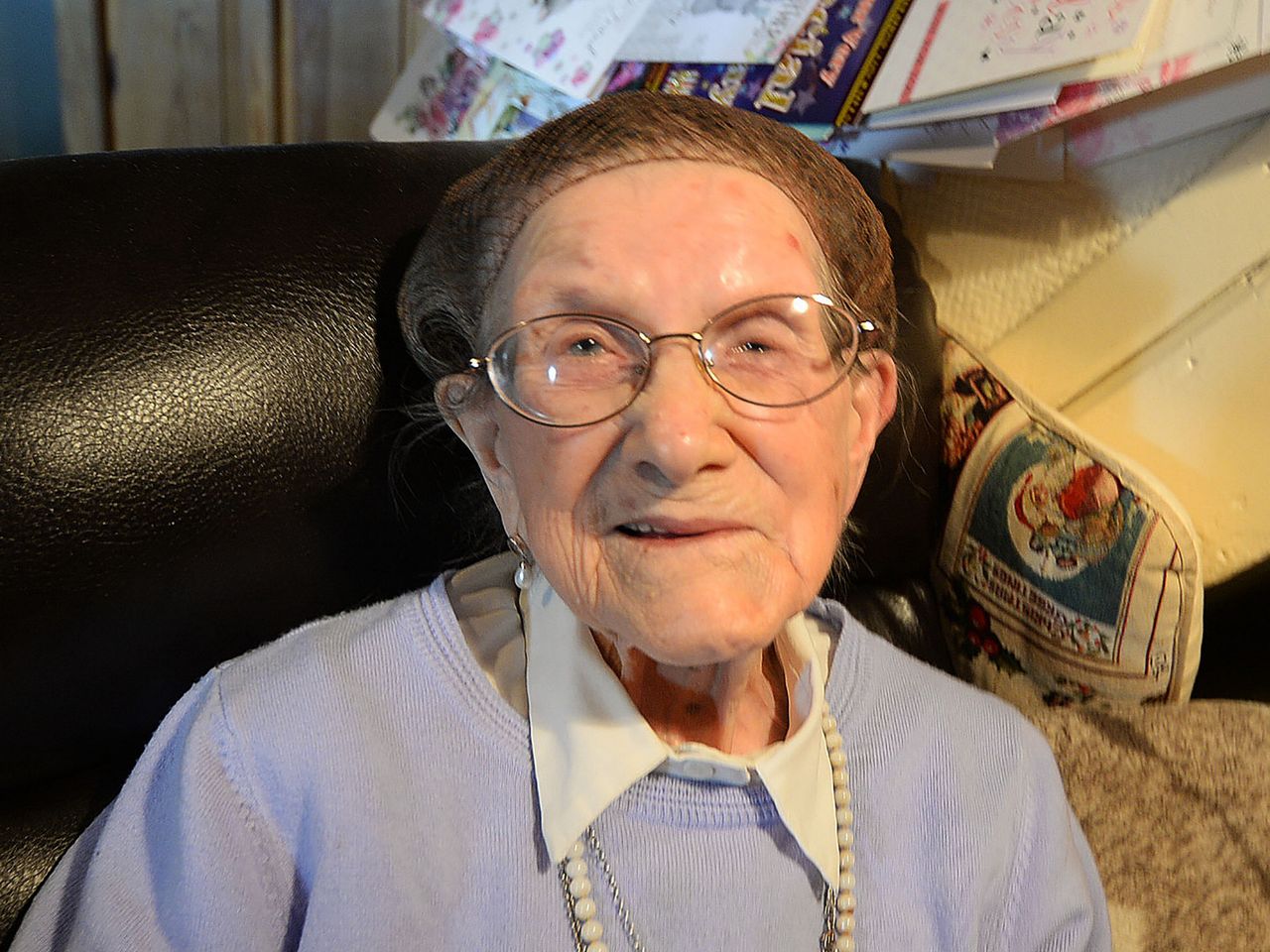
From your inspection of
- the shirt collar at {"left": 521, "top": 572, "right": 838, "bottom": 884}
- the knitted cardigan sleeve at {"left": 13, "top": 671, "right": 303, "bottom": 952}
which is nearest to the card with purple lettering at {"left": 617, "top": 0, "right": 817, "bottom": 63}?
the shirt collar at {"left": 521, "top": 572, "right": 838, "bottom": 884}

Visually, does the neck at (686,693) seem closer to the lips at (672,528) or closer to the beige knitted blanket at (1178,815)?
the lips at (672,528)

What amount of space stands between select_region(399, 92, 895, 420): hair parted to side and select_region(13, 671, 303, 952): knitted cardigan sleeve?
37 centimetres

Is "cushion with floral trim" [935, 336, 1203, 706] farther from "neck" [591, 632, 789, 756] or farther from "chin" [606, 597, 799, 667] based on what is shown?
"chin" [606, 597, 799, 667]

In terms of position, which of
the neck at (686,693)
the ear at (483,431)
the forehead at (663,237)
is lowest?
the neck at (686,693)

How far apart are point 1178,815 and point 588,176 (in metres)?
0.95

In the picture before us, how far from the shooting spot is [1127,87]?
1.23 meters

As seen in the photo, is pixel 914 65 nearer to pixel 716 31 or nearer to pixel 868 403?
pixel 716 31

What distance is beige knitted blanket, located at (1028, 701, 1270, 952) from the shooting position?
114 cm

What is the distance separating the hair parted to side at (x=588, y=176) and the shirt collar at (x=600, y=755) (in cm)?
26

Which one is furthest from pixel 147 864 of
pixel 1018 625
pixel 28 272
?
pixel 1018 625

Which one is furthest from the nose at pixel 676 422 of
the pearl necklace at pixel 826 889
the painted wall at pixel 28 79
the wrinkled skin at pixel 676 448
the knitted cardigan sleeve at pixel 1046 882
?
the painted wall at pixel 28 79

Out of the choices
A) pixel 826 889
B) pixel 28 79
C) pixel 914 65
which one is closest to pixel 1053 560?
pixel 826 889

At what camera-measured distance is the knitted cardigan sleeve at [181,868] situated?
811mm

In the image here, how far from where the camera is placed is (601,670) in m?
0.90
